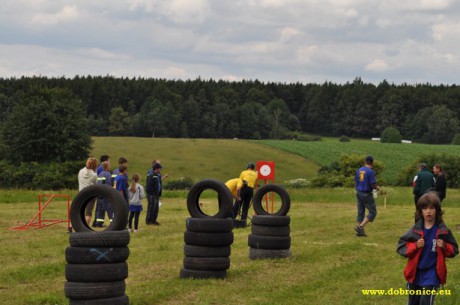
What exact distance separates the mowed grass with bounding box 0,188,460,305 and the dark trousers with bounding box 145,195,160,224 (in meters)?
0.76

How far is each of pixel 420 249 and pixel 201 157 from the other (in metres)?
79.1

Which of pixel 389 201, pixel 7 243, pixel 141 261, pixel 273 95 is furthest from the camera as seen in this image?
pixel 273 95

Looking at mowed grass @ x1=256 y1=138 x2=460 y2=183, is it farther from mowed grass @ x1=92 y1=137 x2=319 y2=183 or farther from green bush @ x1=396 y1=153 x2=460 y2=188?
green bush @ x1=396 y1=153 x2=460 y2=188

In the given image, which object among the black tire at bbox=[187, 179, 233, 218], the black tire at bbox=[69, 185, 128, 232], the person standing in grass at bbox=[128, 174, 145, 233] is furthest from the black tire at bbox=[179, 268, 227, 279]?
the person standing in grass at bbox=[128, 174, 145, 233]

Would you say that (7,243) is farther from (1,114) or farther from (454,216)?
(1,114)

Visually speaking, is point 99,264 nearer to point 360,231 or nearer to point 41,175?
point 360,231

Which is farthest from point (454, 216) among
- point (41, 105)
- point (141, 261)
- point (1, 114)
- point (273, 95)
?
point (273, 95)

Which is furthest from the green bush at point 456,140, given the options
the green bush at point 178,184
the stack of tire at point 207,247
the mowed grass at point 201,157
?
the stack of tire at point 207,247

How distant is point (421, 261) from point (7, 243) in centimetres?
1215

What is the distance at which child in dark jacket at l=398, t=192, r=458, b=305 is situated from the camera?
26.7 ft

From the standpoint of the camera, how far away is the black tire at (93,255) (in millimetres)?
9891

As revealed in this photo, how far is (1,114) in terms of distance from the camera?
13438cm

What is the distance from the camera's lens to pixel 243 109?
477 feet

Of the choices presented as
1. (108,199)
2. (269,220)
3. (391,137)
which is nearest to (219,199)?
(269,220)
